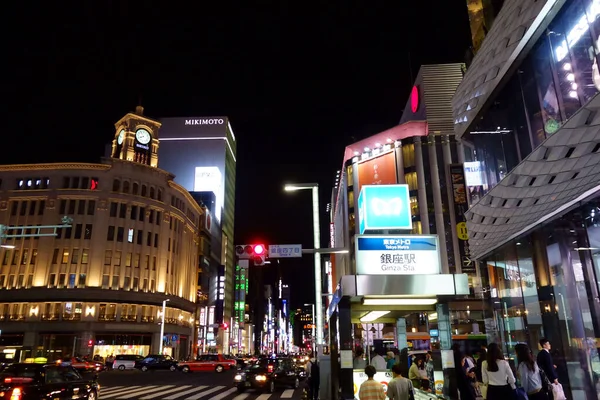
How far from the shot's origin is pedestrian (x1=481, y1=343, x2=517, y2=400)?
753 cm

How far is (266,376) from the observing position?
815 inches

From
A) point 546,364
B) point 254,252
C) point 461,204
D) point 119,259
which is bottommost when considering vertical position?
point 546,364

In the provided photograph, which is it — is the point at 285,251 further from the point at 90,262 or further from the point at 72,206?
the point at 72,206

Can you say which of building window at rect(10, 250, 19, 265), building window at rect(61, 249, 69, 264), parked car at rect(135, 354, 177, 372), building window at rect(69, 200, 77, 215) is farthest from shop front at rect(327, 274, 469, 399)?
building window at rect(10, 250, 19, 265)

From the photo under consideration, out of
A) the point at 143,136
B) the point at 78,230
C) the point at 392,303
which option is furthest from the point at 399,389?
the point at 143,136

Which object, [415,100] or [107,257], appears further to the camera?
[107,257]

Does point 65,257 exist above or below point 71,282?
above

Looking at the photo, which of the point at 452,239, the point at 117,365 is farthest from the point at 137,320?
the point at 452,239

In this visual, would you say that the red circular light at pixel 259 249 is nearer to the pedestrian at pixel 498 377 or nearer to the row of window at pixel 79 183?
the pedestrian at pixel 498 377

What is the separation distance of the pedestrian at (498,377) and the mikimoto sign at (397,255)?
12.8 feet

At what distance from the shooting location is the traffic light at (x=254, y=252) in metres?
13.4

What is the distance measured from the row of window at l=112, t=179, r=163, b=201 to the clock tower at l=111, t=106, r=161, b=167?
32.8 ft

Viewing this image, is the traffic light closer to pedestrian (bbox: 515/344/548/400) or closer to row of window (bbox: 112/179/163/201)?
pedestrian (bbox: 515/344/548/400)

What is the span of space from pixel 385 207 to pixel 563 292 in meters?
5.63
